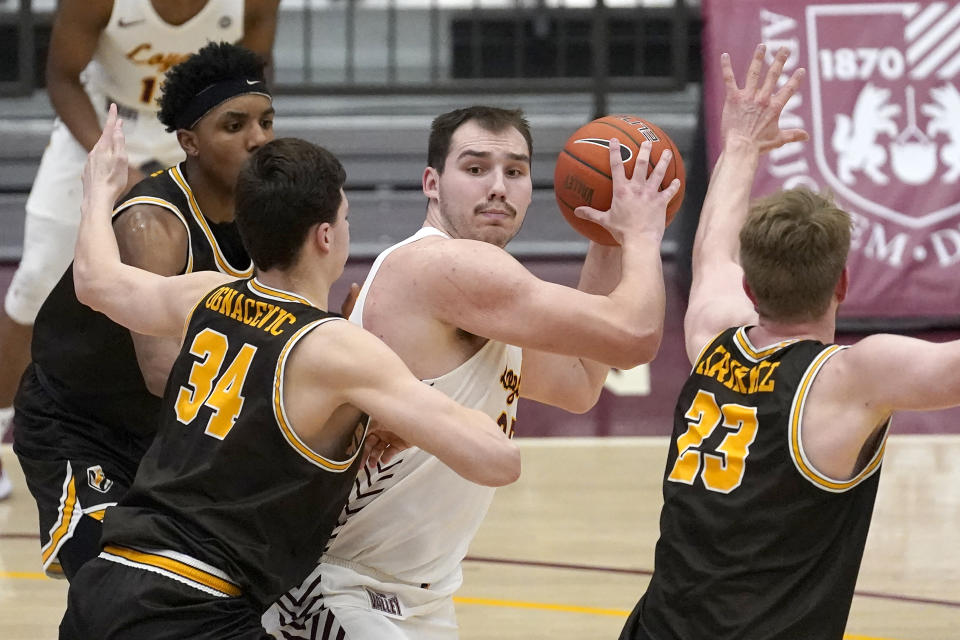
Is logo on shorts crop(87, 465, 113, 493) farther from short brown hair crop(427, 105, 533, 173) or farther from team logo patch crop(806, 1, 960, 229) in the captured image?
team logo patch crop(806, 1, 960, 229)

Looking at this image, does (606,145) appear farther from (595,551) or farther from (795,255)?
(595,551)

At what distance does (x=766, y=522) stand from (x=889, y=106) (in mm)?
5991

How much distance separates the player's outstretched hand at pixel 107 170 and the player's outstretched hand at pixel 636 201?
126 cm

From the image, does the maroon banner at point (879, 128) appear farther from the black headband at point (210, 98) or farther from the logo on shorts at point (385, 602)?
the logo on shorts at point (385, 602)

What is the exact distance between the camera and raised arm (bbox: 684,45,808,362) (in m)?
3.39

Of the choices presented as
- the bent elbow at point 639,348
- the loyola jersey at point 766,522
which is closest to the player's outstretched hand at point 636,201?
the bent elbow at point 639,348

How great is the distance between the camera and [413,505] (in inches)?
140

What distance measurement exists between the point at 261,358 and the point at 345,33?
9062 mm

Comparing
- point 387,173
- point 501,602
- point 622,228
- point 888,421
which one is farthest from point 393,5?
point 888,421

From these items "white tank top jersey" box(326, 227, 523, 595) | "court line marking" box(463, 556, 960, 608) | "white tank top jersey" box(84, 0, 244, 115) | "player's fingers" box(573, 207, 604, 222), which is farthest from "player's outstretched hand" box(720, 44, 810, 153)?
"white tank top jersey" box(84, 0, 244, 115)

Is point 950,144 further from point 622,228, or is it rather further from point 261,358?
point 261,358

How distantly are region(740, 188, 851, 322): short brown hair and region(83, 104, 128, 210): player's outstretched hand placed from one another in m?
1.68

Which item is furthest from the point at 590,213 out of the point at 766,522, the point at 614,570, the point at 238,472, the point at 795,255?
the point at 614,570

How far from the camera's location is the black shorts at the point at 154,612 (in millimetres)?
3068
